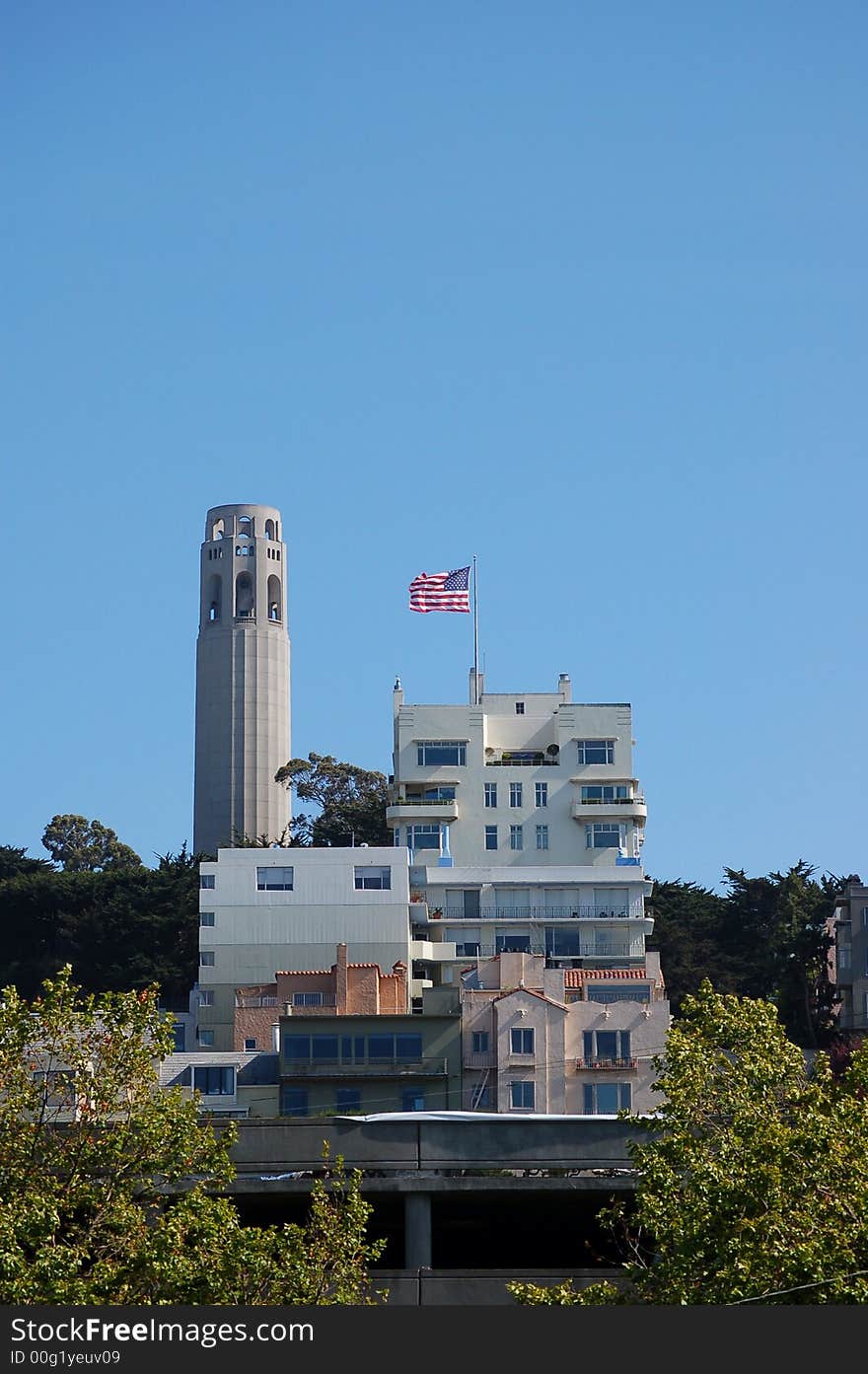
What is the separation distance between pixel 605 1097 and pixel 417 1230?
4829 centimetres

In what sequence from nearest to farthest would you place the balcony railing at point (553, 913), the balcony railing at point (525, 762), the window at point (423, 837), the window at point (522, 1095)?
1. the window at point (522, 1095)
2. the balcony railing at point (553, 913)
3. the window at point (423, 837)
4. the balcony railing at point (525, 762)

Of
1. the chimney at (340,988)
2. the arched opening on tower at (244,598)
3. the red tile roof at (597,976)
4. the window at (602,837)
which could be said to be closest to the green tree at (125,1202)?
the chimney at (340,988)

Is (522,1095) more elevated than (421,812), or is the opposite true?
(421,812)

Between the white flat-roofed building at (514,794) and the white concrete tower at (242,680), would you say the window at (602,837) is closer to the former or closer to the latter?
the white flat-roofed building at (514,794)

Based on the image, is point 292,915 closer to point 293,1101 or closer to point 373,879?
point 373,879

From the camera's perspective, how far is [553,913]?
133 m

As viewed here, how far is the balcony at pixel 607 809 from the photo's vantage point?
138m

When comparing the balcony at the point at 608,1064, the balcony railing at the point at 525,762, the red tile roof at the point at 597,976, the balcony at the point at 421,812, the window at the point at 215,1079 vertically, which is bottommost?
the window at the point at 215,1079

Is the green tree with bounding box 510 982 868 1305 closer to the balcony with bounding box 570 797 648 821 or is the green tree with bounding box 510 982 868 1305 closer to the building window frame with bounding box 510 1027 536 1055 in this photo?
the building window frame with bounding box 510 1027 536 1055

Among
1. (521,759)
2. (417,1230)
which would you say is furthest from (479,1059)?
(417,1230)

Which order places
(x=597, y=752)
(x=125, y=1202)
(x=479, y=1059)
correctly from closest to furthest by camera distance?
(x=125, y=1202) → (x=479, y=1059) → (x=597, y=752)

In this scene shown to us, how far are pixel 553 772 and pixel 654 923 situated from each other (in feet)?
41.9

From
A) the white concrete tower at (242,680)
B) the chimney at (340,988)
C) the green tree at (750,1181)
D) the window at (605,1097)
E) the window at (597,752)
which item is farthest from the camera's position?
the white concrete tower at (242,680)

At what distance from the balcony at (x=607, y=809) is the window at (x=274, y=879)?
2235 centimetres
